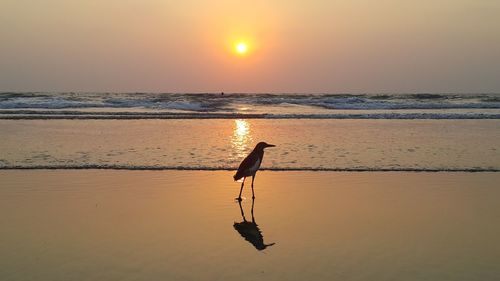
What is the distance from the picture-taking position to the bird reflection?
5502 mm

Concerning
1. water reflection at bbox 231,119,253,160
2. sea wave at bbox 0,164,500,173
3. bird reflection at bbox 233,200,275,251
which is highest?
bird reflection at bbox 233,200,275,251

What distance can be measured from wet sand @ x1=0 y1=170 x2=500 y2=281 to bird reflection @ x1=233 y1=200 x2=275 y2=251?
1cm

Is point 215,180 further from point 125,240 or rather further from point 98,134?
point 98,134

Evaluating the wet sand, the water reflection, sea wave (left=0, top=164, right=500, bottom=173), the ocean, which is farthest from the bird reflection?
the water reflection

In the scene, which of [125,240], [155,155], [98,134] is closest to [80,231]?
[125,240]

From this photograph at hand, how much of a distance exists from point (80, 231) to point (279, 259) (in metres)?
2.33

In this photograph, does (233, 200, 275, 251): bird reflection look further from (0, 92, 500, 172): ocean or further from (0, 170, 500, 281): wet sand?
(0, 92, 500, 172): ocean

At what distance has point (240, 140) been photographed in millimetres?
14953

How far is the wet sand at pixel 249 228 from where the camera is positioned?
474 centimetres

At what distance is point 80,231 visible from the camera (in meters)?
5.92

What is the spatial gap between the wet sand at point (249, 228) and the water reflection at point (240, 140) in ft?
10.1

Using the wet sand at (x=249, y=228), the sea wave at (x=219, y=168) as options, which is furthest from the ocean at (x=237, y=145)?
the wet sand at (x=249, y=228)

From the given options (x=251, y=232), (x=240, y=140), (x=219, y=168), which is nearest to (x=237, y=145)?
(x=240, y=140)

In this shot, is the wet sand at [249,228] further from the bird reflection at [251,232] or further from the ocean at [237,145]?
the ocean at [237,145]
